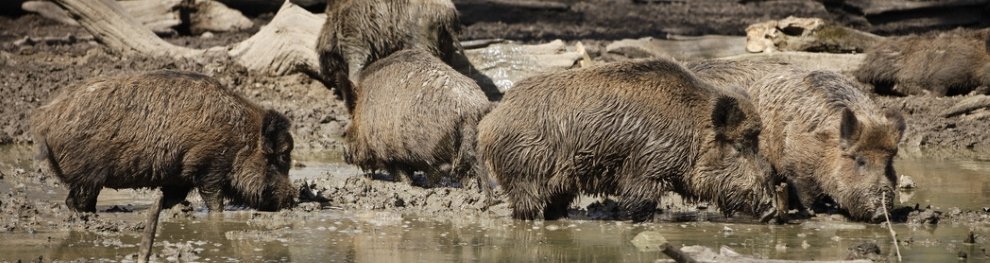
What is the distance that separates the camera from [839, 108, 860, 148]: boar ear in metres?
9.77

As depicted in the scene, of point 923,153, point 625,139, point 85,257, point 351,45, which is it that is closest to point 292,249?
point 85,257

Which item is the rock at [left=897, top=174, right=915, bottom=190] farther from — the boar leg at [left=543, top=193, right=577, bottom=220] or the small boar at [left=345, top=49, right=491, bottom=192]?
the small boar at [left=345, top=49, right=491, bottom=192]

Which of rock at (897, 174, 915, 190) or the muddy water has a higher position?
rock at (897, 174, 915, 190)

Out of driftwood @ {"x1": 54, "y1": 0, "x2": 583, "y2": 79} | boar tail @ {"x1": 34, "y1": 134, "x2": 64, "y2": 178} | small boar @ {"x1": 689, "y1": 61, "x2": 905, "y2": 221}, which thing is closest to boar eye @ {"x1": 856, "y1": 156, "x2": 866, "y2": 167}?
small boar @ {"x1": 689, "y1": 61, "x2": 905, "y2": 221}

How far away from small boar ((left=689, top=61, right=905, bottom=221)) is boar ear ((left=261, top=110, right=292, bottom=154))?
3182 millimetres

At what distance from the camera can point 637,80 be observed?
9.65 metres

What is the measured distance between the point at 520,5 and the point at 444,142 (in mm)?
12745

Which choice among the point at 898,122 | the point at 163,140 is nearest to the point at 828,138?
the point at 898,122

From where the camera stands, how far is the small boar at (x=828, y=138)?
981 cm

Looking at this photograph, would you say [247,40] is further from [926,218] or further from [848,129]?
[926,218]

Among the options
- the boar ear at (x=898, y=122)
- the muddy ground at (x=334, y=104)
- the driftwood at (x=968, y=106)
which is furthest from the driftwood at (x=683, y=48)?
the boar ear at (x=898, y=122)

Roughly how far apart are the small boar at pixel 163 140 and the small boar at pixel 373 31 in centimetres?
428

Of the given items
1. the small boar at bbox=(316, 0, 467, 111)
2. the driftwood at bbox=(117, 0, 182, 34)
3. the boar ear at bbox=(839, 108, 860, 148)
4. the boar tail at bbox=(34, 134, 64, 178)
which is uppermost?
the driftwood at bbox=(117, 0, 182, 34)

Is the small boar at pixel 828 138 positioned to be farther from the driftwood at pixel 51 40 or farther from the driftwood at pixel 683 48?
the driftwood at pixel 51 40
